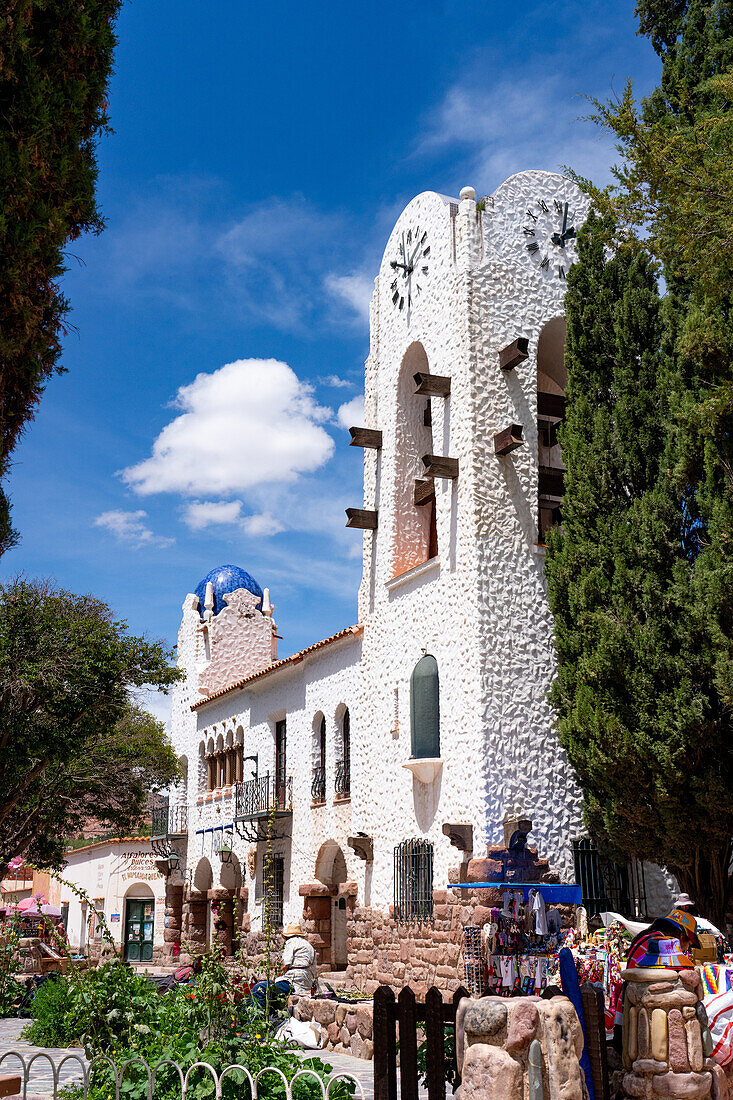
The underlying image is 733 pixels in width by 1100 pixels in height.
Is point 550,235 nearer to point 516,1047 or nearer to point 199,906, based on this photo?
point 516,1047

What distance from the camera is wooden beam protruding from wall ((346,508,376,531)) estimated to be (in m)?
18.0

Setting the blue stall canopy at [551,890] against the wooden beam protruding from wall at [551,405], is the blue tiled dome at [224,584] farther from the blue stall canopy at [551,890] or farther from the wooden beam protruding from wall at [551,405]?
the blue stall canopy at [551,890]

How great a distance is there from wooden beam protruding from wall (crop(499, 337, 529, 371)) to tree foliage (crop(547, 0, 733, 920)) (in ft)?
3.34

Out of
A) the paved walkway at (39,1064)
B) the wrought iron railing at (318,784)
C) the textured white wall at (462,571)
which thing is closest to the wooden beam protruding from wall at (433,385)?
the textured white wall at (462,571)

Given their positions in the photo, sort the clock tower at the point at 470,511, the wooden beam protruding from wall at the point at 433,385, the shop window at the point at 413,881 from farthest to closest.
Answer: the wooden beam protruding from wall at the point at 433,385, the shop window at the point at 413,881, the clock tower at the point at 470,511

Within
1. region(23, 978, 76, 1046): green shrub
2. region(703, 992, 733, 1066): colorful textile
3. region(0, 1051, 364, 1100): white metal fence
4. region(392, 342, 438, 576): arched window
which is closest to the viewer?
region(0, 1051, 364, 1100): white metal fence

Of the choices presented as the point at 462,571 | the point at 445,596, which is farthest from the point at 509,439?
the point at 445,596

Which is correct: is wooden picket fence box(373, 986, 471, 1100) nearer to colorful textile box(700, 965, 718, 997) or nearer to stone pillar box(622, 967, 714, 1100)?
stone pillar box(622, 967, 714, 1100)

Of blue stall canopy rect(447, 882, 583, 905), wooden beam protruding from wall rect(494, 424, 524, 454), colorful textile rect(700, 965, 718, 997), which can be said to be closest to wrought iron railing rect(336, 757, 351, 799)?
wooden beam protruding from wall rect(494, 424, 524, 454)

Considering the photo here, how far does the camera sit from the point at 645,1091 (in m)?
6.43

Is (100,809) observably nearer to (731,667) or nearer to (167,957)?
(167,957)

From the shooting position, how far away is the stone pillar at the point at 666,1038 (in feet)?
20.8

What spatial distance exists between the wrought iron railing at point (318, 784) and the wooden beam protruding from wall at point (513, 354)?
9578 mm

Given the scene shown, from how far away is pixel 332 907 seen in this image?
2116 centimetres
